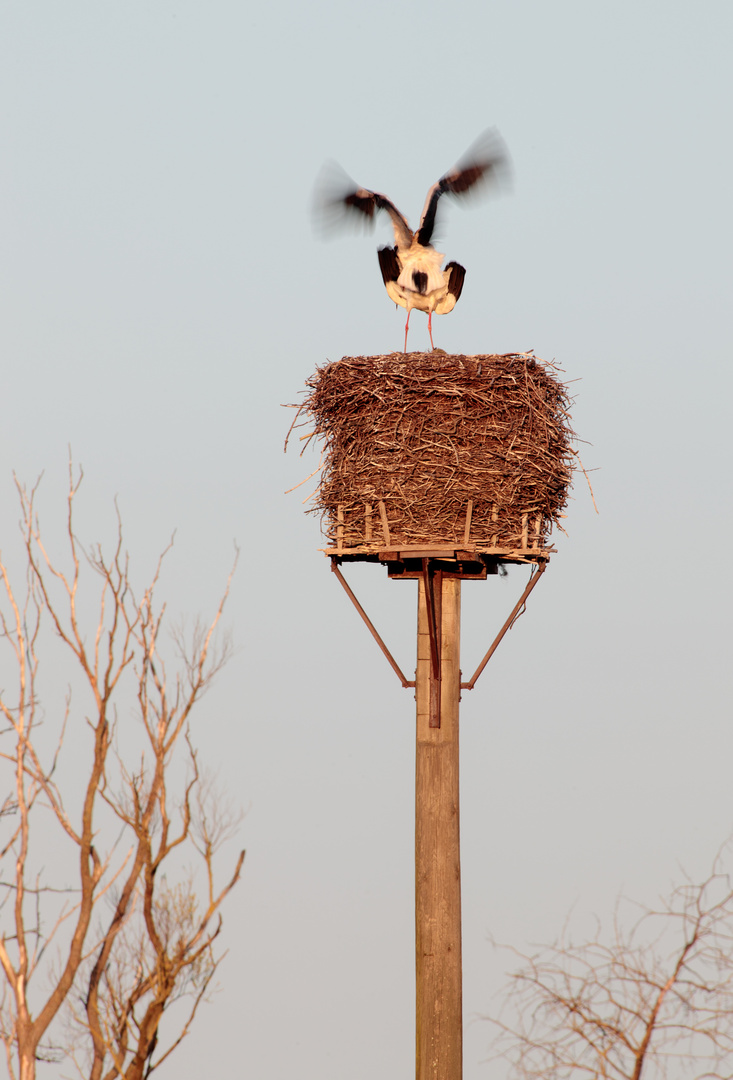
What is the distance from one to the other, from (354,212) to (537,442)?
287 centimetres

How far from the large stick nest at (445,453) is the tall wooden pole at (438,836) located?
53 centimetres

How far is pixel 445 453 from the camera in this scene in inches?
402

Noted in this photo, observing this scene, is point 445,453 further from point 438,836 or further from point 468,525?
point 438,836

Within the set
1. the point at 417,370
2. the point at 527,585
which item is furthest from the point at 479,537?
the point at 417,370

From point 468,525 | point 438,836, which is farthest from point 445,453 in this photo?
A: point 438,836

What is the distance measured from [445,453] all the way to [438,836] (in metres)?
2.58

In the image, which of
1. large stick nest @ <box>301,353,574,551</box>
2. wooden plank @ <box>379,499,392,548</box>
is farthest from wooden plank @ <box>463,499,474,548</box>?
wooden plank @ <box>379,499,392,548</box>

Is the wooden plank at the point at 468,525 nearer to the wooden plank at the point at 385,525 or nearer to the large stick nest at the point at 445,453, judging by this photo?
the large stick nest at the point at 445,453

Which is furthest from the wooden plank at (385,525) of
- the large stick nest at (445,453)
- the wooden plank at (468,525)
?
the wooden plank at (468,525)

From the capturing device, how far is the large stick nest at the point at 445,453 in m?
10.1

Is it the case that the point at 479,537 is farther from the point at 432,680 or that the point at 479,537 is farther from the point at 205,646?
the point at 205,646

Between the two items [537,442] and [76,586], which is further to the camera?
[537,442]

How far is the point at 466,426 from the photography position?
10266 millimetres

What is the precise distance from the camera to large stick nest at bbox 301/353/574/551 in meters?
10.1
